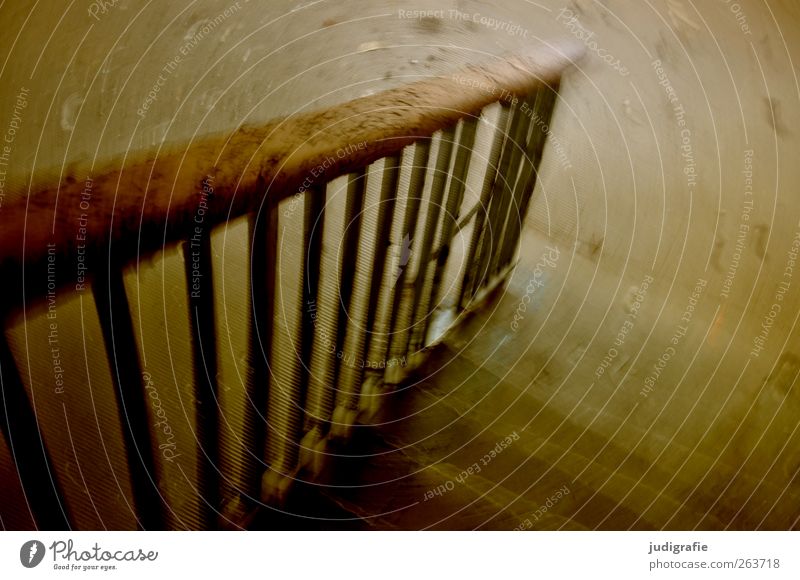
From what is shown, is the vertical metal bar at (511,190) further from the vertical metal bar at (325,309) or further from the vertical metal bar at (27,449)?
the vertical metal bar at (27,449)

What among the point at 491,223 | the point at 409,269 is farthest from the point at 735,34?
the point at 409,269

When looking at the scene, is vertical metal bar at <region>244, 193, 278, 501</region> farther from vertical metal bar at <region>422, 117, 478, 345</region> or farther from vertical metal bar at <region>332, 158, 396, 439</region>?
vertical metal bar at <region>422, 117, 478, 345</region>

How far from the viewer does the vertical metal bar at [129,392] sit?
13.0 inches

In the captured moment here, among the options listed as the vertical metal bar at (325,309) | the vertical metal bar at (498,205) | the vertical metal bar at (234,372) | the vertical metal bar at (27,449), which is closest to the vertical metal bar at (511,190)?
the vertical metal bar at (498,205)

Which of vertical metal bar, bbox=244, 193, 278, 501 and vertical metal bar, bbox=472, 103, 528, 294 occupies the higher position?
vertical metal bar, bbox=472, 103, 528, 294

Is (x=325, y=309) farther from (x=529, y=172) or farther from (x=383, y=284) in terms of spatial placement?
(x=529, y=172)

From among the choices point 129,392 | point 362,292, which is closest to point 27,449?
point 129,392

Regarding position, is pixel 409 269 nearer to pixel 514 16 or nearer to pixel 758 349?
pixel 514 16

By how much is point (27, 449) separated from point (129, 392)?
69 millimetres

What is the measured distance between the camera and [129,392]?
388 mm

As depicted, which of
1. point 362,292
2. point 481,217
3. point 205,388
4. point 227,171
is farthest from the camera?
point 481,217

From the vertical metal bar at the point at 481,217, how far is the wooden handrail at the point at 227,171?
0.28ft

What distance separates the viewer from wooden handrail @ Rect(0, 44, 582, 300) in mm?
244

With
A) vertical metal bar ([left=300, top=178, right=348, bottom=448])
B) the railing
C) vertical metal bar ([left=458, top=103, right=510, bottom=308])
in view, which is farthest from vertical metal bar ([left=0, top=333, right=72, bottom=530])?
vertical metal bar ([left=458, top=103, right=510, bottom=308])
